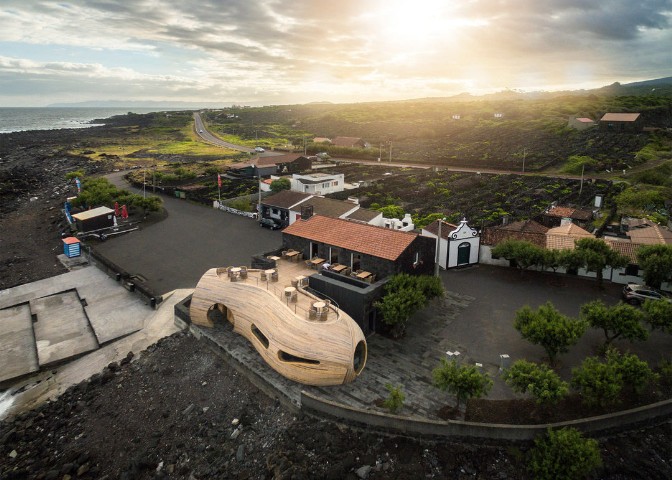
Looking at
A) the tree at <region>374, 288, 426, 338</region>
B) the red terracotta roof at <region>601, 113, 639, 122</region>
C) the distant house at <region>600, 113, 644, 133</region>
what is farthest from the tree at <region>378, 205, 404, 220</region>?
the red terracotta roof at <region>601, 113, 639, 122</region>

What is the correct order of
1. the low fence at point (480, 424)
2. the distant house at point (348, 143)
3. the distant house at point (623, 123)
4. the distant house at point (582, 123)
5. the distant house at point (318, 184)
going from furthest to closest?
the distant house at point (582, 123), the distant house at point (348, 143), the distant house at point (623, 123), the distant house at point (318, 184), the low fence at point (480, 424)

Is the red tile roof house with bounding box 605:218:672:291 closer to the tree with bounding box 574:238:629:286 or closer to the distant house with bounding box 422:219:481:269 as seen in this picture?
the tree with bounding box 574:238:629:286

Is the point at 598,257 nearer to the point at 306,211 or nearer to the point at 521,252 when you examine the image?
the point at 521,252

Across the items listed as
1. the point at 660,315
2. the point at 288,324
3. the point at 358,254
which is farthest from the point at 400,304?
the point at 660,315

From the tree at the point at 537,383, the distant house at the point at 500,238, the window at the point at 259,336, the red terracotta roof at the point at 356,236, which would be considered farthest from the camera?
the distant house at the point at 500,238

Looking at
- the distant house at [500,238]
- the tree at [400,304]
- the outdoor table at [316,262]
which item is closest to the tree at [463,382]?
the tree at [400,304]

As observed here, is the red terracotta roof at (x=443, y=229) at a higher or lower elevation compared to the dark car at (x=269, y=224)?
higher

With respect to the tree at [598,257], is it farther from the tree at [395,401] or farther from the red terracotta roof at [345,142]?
the red terracotta roof at [345,142]
